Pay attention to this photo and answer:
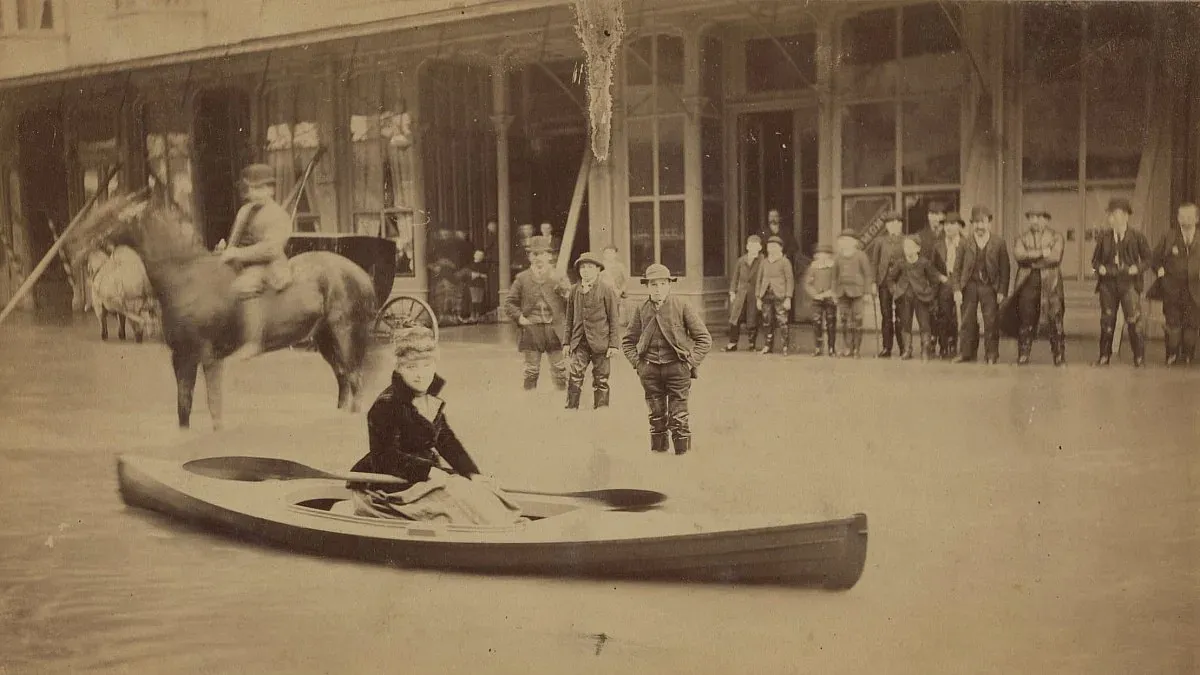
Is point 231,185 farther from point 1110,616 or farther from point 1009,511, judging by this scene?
point 1110,616

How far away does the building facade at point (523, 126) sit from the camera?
3451mm

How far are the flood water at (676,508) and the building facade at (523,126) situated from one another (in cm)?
48

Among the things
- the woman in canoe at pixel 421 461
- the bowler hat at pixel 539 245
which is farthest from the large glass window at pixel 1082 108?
the woman in canoe at pixel 421 461

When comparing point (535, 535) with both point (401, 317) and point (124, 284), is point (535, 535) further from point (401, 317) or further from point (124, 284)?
point (124, 284)

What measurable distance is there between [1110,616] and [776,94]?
2.09 m

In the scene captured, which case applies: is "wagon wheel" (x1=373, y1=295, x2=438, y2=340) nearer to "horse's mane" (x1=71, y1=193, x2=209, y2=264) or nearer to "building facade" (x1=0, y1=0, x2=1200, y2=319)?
"building facade" (x1=0, y1=0, x2=1200, y2=319)

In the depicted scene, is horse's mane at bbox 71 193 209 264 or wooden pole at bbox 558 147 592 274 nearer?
wooden pole at bbox 558 147 592 274

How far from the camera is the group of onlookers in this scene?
130 inches

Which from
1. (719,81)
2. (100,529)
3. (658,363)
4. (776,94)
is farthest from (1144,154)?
(100,529)

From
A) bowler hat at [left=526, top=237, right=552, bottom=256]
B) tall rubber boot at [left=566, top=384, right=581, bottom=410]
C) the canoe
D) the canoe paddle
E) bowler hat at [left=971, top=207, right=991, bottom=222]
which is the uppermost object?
bowler hat at [left=971, top=207, right=991, bottom=222]

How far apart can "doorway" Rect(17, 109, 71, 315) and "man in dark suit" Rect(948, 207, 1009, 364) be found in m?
3.33

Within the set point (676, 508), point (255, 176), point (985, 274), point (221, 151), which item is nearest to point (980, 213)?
point (985, 274)

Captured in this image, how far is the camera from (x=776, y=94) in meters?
3.56

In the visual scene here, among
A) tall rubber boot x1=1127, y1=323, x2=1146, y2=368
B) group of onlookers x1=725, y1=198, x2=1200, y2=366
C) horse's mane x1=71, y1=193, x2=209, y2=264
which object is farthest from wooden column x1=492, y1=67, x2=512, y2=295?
tall rubber boot x1=1127, y1=323, x2=1146, y2=368
